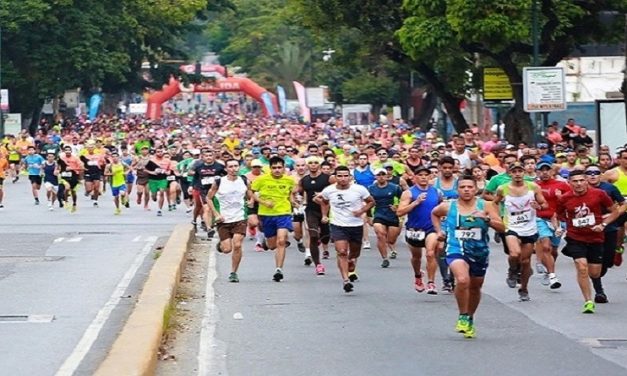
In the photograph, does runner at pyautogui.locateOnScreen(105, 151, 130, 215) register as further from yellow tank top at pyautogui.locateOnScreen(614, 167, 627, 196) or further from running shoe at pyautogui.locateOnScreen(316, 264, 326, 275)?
yellow tank top at pyautogui.locateOnScreen(614, 167, 627, 196)

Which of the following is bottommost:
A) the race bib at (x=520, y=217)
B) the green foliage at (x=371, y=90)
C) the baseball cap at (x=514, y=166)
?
the race bib at (x=520, y=217)

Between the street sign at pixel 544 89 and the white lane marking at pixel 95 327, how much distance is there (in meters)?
14.0

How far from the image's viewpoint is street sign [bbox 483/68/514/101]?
1672 inches

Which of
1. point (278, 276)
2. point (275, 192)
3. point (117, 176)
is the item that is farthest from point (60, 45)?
point (278, 276)

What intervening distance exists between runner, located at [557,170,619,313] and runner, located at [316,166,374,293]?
3078 mm

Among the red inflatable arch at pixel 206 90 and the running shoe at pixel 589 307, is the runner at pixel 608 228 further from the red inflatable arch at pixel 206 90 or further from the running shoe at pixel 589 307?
the red inflatable arch at pixel 206 90

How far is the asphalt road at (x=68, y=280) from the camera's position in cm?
1339

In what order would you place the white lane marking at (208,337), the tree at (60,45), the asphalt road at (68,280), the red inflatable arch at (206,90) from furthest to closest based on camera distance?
the red inflatable arch at (206,90)
the tree at (60,45)
the asphalt road at (68,280)
the white lane marking at (208,337)

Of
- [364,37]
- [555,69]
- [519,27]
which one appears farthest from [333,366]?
[364,37]

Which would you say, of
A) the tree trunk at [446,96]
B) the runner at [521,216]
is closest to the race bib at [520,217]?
the runner at [521,216]

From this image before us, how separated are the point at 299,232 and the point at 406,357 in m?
12.4

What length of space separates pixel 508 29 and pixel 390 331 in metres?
22.4

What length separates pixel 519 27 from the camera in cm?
3675

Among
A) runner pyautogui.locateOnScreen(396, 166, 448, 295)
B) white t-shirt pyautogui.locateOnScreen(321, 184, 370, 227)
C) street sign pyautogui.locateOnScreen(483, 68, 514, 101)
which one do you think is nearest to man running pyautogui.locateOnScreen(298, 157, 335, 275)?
white t-shirt pyautogui.locateOnScreen(321, 184, 370, 227)
